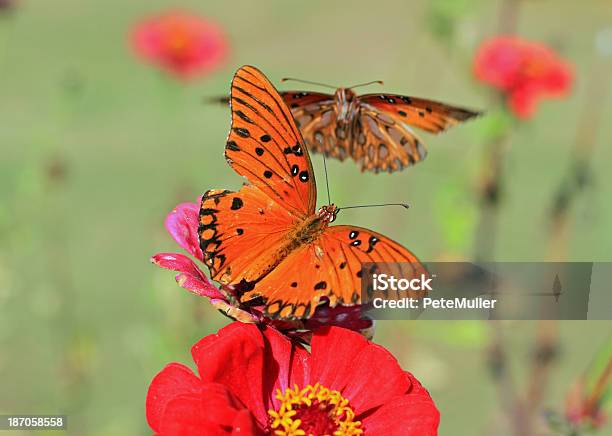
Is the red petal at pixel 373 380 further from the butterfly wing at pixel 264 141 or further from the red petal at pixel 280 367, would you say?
the butterfly wing at pixel 264 141

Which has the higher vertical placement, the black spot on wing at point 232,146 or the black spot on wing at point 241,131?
the black spot on wing at point 241,131

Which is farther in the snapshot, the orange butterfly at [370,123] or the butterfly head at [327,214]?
the orange butterfly at [370,123]

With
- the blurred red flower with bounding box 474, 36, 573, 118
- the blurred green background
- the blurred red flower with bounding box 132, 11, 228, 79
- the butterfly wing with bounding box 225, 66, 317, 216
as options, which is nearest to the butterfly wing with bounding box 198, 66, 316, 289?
the butterfly wing with bounding box 225, 66, 317, 216

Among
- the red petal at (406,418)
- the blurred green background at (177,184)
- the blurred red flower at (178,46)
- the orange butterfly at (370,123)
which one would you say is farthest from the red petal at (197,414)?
the blurred red flower at (178,46)

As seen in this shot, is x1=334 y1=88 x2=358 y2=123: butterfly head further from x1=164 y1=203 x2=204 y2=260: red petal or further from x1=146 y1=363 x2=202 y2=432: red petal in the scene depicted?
x1=146 y1=363 x2=202 y2=432: red petal

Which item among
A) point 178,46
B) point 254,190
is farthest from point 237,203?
point 178,46

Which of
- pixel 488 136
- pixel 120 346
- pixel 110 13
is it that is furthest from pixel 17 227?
pixel 110 13
